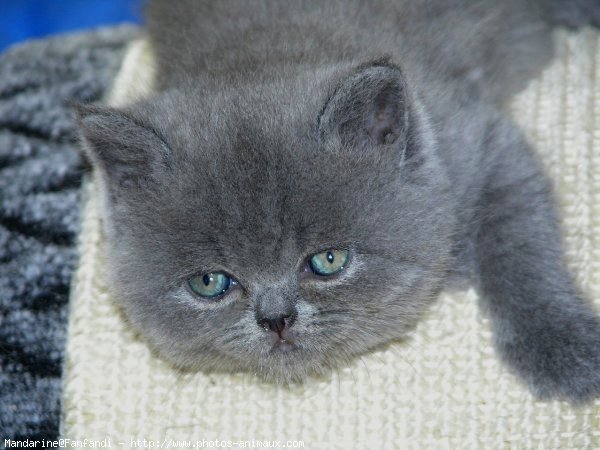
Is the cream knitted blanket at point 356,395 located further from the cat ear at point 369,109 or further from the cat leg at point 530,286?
the cat ear at point 369,109

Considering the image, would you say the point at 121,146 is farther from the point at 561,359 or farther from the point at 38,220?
the point at 561,359

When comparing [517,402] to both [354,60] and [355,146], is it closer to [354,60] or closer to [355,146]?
[355,146]

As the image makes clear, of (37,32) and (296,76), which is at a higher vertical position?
(296,76)

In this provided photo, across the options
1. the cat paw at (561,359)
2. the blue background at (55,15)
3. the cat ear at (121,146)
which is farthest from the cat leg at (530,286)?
the blue background at (55,15)

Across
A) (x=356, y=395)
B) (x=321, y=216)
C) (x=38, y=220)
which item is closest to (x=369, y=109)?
(x=321, y=216)

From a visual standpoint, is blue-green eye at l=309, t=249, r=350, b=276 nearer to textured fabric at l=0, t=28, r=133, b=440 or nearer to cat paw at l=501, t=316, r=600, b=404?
cat paw at l=501, t=316, r=600, b=404

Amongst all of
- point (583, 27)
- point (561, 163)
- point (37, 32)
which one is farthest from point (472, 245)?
point (37, 32)
